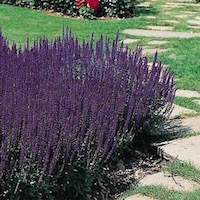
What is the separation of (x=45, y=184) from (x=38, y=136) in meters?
0.26

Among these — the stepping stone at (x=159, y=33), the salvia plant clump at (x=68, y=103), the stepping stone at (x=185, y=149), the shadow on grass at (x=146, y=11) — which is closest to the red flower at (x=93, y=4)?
the shadow on grass at (x=146, y=11)

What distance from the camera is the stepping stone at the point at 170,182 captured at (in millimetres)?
3528

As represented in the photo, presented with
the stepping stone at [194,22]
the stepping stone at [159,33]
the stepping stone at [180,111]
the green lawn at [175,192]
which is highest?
the green lawn at [175,192]

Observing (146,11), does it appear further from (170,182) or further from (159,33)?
(170,182)

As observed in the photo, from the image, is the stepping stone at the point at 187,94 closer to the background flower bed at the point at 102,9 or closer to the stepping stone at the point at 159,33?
the stepping stone at the point at 159,33

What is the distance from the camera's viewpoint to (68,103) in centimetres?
325

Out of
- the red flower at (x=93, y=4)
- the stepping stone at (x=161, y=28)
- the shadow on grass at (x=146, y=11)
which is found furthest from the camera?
the shadow on grass at (x=146, y=11)

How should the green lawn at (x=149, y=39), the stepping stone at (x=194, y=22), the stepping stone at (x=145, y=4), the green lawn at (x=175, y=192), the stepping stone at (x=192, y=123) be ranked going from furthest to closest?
1. the stepping stone at (x=145, y=4)
2. the stepping stone at (x=194, y=22)
3. the stepping stone at (x=192, y=123)
4. the green lawn at (x=149, y=39)
5. the green lawn at (x=175, y=192)

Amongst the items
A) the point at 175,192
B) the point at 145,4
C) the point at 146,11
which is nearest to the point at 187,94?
the point at 175,192

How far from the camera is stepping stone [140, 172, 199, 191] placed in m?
3.53

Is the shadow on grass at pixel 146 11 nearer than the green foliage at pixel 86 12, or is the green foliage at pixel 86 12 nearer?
the green foliage at pixel 86 12

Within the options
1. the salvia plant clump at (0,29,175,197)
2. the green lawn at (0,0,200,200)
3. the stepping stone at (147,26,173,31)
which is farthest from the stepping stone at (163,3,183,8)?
the salvia plant clump at (0,29,175,197)

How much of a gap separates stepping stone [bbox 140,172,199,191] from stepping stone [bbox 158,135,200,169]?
20 centimetres

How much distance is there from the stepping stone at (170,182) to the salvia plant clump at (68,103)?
329 mm
